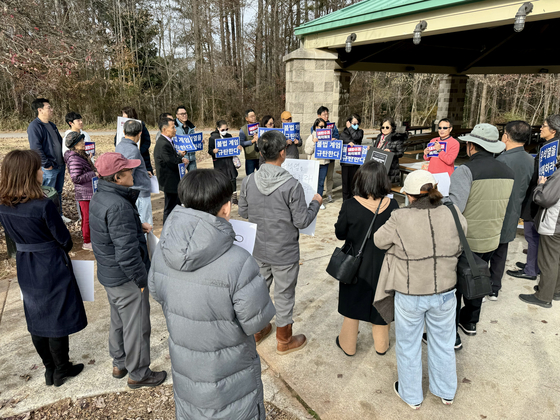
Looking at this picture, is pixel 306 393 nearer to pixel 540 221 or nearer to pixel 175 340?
pixel 175 340

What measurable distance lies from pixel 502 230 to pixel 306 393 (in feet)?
8.43

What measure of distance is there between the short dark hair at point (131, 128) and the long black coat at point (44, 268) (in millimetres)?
2194

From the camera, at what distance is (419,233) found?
2549 mm

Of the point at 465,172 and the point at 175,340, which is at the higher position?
the point at 465,172

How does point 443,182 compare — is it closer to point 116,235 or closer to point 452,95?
point 116,235

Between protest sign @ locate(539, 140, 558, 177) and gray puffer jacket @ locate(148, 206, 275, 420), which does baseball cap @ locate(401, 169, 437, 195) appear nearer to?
gray puffer jacket @ locate(148, 206, 275, 420)

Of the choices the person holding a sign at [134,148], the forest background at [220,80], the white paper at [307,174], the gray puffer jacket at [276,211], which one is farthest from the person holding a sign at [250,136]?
the forest background at [220,80]

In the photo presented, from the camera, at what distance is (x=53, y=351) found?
122 inches

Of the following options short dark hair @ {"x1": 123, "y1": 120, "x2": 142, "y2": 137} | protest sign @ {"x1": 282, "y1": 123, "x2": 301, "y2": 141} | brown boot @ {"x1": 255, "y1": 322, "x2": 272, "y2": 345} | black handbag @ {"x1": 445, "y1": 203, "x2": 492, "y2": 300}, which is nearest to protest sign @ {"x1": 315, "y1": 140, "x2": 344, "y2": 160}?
protest sign @ {"x1": 282, "y1": 123, "x2": 301, "y2": 141}

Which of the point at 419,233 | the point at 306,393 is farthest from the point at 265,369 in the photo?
Answer: the point at 419,233

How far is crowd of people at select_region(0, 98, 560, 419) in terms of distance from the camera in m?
1.85

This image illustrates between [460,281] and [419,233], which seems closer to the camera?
[419,233]

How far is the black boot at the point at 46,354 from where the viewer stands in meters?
3.04

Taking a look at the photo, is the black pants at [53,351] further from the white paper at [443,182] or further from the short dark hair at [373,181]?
the white paper at [443,182]
